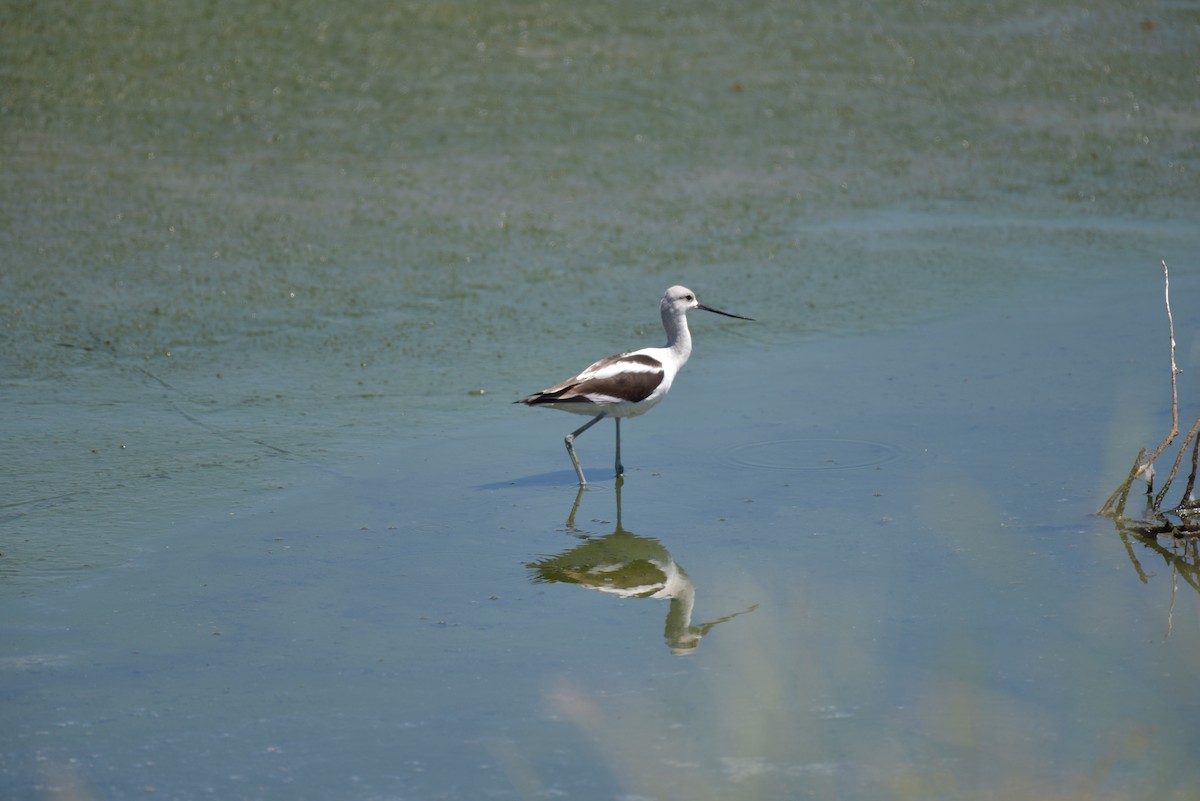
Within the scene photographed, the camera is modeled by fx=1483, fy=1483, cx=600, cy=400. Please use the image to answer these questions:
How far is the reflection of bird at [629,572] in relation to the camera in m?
4.81

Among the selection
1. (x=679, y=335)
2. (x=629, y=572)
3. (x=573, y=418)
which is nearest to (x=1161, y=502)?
(x=629, y=572)

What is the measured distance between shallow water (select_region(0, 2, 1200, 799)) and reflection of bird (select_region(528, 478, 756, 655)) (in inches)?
1.0

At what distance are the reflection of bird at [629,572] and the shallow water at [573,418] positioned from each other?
25 mm

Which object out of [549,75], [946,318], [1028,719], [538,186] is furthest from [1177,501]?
[549,75]

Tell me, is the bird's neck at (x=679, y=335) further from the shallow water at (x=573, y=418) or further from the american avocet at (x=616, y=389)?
the shallow water at (x=573, y=418)

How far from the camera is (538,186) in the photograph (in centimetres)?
959

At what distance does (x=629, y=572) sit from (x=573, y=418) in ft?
6.65

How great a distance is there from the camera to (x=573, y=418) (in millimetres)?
7148

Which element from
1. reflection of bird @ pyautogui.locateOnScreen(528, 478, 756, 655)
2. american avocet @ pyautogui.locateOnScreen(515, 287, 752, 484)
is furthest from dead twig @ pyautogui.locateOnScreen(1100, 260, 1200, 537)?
american avocet @ pyautogui.locateOnScreen(515, 287, 752, 484)

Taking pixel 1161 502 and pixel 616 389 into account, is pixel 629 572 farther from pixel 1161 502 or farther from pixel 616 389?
pixel 1161 502

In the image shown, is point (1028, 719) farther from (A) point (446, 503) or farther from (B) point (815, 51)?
(B) point (815, 51)

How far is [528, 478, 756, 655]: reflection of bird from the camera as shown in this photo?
481 centimetres

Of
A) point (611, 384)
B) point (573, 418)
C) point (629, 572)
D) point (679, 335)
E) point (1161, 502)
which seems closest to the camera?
point (629, 572)

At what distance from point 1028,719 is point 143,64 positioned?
29.6ft
